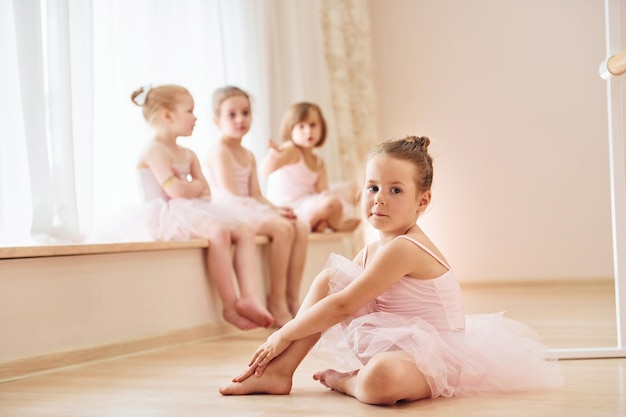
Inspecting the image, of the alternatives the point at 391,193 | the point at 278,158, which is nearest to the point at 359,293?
the point at 391,193

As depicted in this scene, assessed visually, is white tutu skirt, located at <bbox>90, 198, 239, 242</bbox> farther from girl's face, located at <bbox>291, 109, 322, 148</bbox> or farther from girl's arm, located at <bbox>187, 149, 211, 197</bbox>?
girl's face, located at <bbox>291, 109, 322, 148</bbox>

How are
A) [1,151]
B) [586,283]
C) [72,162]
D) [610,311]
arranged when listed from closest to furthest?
[1,151]
[72,162]
[610,311]
[586,283]

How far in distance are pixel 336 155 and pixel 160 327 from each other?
2.17 meters

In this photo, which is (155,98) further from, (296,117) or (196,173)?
(296,117)

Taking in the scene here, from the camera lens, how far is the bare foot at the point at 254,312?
9.17ft

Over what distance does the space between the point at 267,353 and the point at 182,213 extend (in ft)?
4.25

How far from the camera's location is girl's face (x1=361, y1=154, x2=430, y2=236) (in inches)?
65.0

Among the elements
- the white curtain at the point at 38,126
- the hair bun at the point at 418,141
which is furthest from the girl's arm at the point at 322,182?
the hair bun at the point at 418,141

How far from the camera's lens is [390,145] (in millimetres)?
1674

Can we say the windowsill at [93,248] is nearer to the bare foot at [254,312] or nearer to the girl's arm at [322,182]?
the bare foot at [254,312]

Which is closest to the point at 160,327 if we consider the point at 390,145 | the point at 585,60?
the point at 390,145

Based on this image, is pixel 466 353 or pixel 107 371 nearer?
pixel 466 353

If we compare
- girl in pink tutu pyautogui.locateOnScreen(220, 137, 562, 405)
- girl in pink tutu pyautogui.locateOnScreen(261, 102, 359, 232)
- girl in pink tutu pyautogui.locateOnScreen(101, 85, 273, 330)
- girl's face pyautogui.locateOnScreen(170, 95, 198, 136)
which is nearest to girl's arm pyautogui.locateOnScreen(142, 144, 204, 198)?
girl in pink tutu pyautogui.locateOnScreen(101, 85, 273, 330)

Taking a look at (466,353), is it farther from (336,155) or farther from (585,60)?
(585,60)
